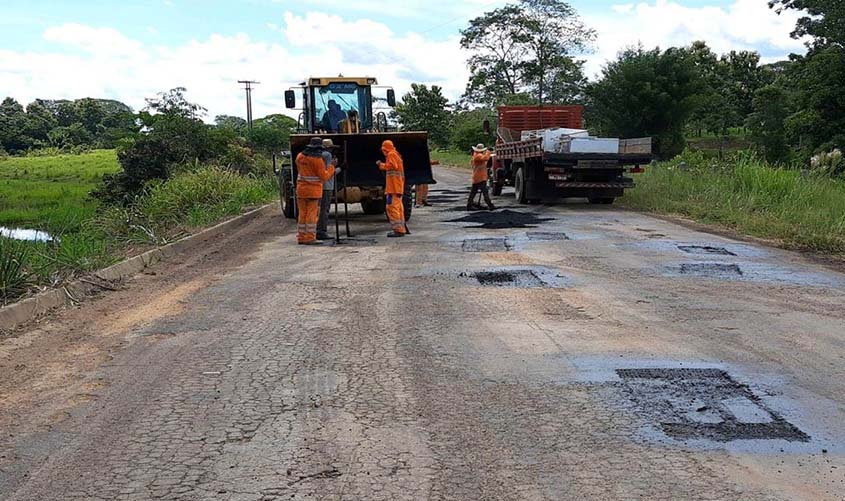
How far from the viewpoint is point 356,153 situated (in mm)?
14531

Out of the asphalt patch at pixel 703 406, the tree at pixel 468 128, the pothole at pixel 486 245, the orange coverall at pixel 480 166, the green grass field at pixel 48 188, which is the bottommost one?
the green grass field at pixel 48 188

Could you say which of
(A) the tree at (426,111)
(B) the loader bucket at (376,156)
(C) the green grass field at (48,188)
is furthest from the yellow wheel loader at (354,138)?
(A) the tree at (426,111)

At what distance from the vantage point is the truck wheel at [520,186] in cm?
1845

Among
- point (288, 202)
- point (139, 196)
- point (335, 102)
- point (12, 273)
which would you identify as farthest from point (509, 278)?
point (139, 196)

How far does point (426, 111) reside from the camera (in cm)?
5944

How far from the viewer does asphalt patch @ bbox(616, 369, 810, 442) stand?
4289 mm

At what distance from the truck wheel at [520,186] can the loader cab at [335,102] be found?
378 centimetres

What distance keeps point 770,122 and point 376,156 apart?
37551 millimetres

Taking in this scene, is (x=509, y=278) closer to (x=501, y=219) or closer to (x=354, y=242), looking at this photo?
(x=354, y=242)

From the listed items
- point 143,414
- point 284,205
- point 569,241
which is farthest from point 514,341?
point 284,205

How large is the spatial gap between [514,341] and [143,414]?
2735 millimetres

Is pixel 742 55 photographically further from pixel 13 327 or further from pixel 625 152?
pixel 13 327

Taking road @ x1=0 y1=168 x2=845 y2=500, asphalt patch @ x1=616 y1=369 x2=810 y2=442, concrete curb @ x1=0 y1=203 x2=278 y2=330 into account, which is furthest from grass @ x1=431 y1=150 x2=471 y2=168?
asphalt patch @ x1=616 y1=369 x2=810 y2=442

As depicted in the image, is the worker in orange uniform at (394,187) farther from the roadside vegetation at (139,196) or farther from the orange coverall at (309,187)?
the roadside vegetation at (139,196)
